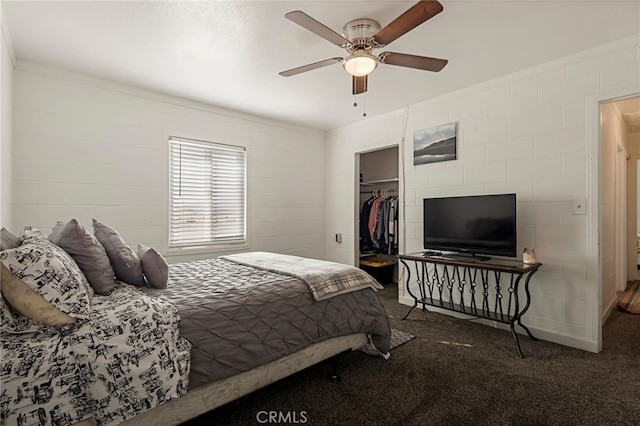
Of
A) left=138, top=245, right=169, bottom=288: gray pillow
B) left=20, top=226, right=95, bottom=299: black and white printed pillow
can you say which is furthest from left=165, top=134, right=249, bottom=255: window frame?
left=20, top=226, right=95, bottom=299: black and white printed pillow

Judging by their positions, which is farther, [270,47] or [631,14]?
[270,47]

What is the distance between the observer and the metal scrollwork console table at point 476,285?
2.77 m

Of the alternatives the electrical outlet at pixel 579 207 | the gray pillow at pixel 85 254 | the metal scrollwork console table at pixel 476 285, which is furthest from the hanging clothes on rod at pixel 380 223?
the gray pillow at pixel 85 254

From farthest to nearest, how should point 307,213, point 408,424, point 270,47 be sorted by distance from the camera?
1. point 307,213
2. point 270,47
3. point 408,424

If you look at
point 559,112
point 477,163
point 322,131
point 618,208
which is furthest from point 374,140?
point 618,208

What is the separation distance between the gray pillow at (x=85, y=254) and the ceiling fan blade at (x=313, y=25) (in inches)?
63.2

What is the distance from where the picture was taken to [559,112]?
284 centimetres

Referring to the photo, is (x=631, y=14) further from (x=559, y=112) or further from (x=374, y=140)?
(x=374, y=140)

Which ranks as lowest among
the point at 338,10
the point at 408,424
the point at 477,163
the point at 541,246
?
the point at 408,424

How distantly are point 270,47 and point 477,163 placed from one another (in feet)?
7.81

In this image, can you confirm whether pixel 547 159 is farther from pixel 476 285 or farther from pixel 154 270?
pixel 154 270

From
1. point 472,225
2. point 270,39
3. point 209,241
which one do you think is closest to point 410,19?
point 270,39

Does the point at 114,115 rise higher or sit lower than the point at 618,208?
higher

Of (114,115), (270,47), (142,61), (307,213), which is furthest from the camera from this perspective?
(307,213)
